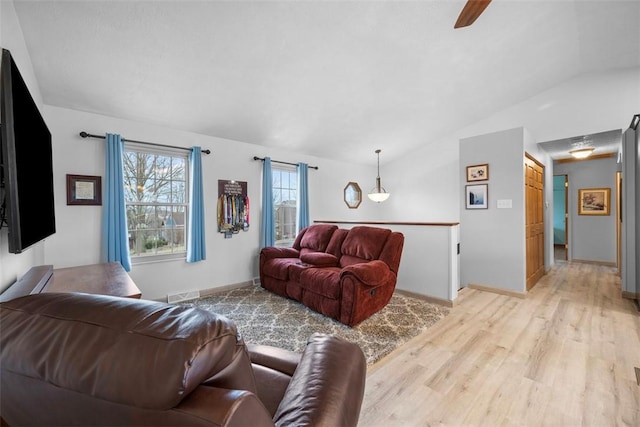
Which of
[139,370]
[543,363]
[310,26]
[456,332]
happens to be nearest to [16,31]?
[310,26]

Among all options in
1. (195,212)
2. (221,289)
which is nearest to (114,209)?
(195,212)

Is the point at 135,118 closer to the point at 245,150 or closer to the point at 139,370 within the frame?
the point at 245,150

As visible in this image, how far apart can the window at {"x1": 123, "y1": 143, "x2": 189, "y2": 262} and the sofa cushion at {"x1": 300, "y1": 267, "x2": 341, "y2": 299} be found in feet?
5.95

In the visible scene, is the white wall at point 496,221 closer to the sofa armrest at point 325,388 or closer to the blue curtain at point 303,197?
the blue curtain at point 303,197

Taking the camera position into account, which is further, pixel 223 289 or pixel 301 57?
pixel 223 289

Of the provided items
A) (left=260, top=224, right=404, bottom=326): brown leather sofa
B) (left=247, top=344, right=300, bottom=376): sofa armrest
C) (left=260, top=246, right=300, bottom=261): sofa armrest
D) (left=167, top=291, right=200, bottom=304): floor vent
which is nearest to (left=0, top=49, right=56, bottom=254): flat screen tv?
(left=247, top=344, right=300, bottom=376): sofa armrest

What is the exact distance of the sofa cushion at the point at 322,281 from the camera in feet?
9.30

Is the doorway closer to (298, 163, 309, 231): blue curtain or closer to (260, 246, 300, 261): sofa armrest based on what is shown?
(298, 163, 309, 231): blue curtain

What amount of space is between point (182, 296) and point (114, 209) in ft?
4.52

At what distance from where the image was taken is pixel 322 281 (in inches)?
116

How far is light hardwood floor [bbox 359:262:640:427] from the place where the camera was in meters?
1.58

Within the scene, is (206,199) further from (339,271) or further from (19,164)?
(19,164)

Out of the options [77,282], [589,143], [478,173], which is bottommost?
[77,282]

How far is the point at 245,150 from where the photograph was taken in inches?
167
